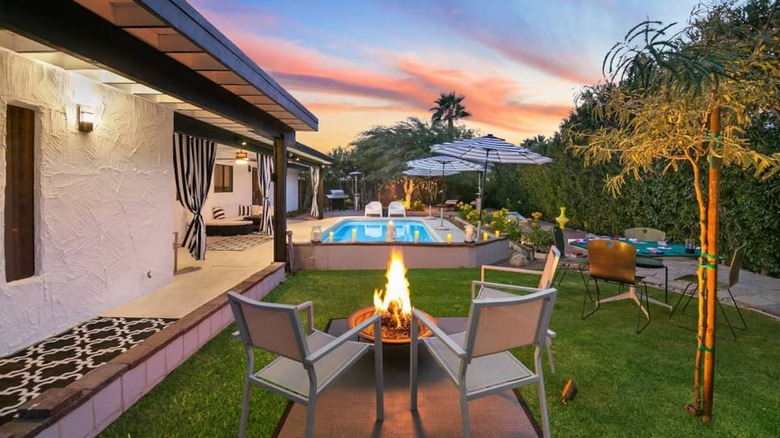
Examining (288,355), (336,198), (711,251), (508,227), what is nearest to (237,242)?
(508,227)

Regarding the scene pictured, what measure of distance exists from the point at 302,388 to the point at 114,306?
362 centimetres

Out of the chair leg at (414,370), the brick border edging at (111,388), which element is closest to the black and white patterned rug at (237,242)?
the brick border edging at (111,388)

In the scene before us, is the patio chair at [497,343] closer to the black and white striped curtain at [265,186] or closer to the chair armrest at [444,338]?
the chair armrest at [444,338]

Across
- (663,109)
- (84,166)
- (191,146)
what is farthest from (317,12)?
(663,109)

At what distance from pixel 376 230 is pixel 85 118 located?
34.5 feet

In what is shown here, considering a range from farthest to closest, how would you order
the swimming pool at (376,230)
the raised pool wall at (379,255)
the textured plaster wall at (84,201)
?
the swimming pool at (376,230)
the raised pool wall at (379,255)
the textured plaster wall at (84,201)

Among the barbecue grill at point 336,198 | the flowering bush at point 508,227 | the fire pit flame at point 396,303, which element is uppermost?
the barbecue grill at point 336,198

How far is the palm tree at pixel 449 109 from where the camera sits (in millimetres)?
32438

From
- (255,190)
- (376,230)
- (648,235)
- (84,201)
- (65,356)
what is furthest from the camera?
(255,190)

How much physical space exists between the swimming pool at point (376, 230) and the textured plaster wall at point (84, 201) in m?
6.27

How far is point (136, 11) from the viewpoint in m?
2.54

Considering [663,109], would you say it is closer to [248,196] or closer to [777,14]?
[777,14]

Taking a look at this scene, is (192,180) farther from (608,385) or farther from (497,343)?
(608,385)

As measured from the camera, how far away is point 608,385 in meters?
3.19
